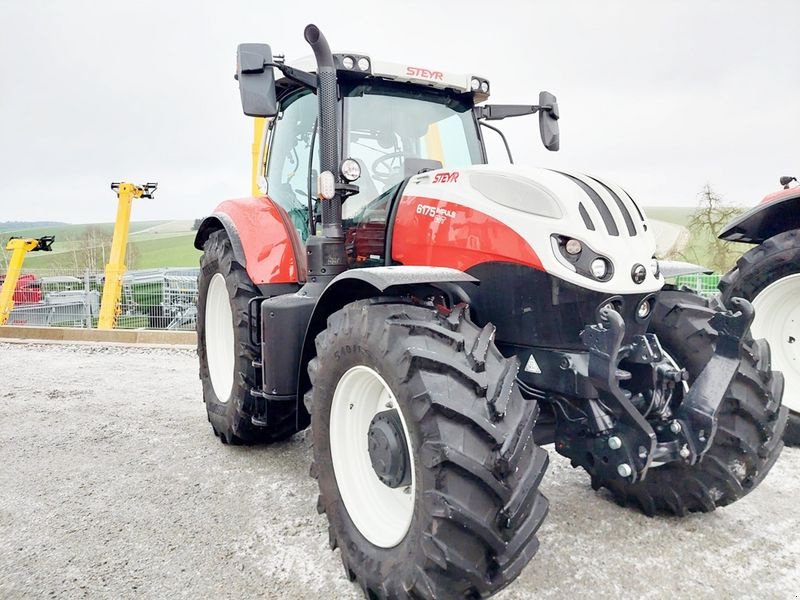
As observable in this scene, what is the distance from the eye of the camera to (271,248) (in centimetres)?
350

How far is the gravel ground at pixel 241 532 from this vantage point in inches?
93.0

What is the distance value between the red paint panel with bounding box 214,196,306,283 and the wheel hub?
1375 mm

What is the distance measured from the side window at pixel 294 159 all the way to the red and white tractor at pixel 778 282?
293 centimetres

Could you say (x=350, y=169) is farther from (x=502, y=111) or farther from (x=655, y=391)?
(x=655, y=391)

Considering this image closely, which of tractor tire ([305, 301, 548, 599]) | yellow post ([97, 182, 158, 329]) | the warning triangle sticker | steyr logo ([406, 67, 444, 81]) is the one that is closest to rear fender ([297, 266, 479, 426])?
tractor tire ([305, 301, 548, 599])

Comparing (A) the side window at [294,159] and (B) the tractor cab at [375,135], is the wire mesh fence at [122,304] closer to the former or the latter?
(A) the side window at [294,159]

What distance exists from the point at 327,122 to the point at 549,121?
1493 mm

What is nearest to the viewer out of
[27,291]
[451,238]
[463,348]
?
[463,348]

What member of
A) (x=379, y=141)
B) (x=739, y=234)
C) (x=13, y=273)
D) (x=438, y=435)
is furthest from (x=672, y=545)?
(x=13, y=273)

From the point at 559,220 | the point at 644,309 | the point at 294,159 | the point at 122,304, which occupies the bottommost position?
the point at 122,304

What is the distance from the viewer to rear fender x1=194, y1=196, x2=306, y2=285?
3.47m

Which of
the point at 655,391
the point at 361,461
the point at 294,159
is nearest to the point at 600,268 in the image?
the point at 655,391

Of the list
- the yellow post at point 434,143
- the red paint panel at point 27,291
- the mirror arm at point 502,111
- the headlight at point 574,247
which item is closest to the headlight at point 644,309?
the headlight at point 574,247

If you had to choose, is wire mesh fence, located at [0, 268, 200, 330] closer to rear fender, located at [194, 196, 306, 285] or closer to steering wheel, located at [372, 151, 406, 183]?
rear fender, located at [194, 196, 306, 285]
